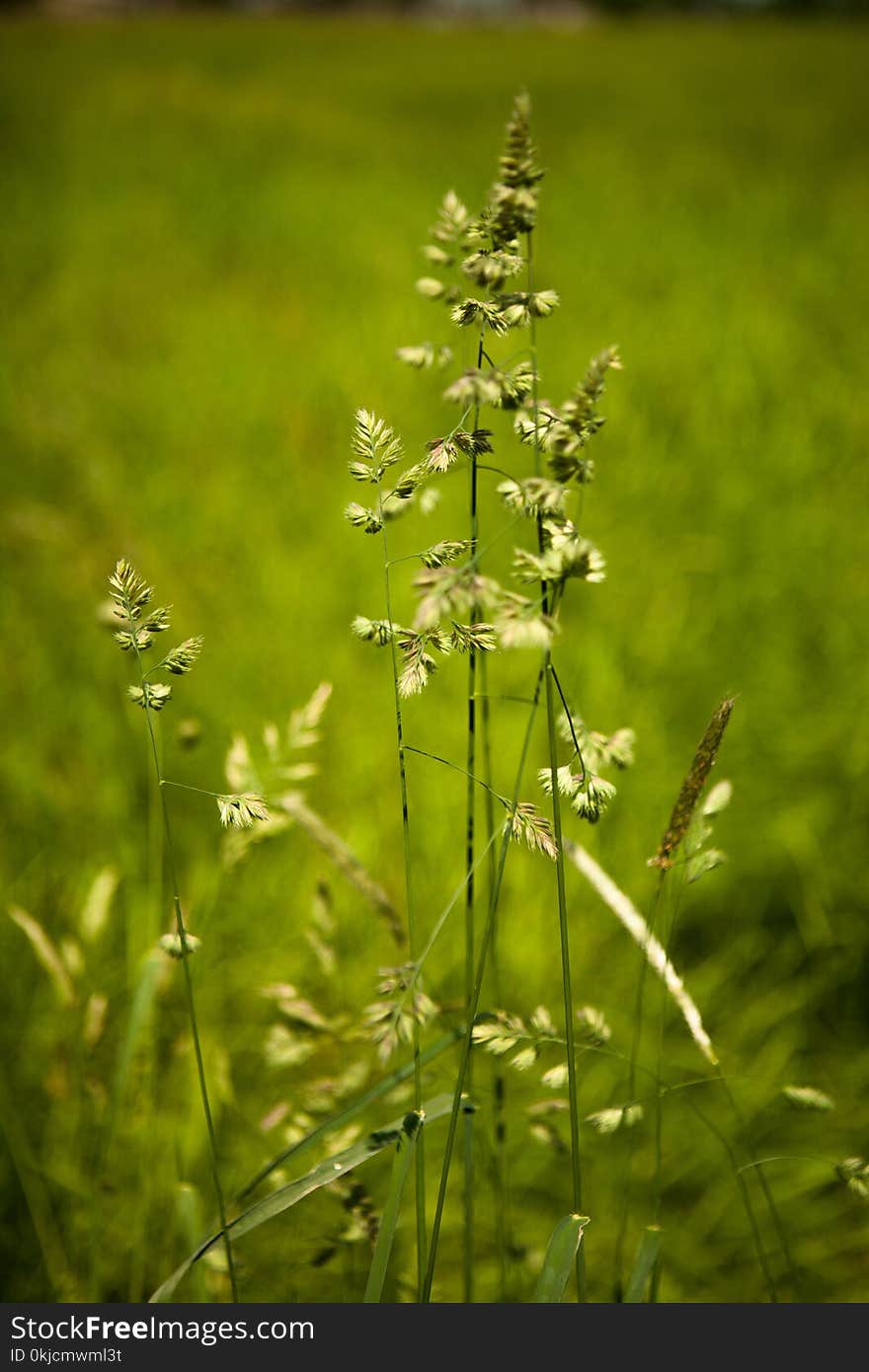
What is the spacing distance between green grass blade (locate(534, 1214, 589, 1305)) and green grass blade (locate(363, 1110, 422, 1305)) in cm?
12

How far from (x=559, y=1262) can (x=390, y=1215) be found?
138 mm

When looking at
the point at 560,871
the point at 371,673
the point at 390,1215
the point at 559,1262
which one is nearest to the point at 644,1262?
the point at 559,1262

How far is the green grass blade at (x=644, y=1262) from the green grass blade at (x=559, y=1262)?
0.27 ft

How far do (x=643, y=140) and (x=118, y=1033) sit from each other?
28.8 feet

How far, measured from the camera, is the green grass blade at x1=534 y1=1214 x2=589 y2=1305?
2.06ft

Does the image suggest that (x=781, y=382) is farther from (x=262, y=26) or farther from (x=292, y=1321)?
(x=262, y=26)

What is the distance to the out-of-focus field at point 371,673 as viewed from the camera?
1158 mm

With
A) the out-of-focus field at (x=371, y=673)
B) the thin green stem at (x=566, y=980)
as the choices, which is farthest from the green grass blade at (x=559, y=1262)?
the out-of-focus field at (x=371, y=673)

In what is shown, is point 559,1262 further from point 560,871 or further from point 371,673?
point 371,673

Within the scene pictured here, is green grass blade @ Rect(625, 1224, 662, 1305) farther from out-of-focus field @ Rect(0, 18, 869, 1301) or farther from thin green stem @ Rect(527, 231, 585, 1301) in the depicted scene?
out-of-focus field @ Rect(0, 18, 869, 1301)

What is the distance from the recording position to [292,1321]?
689mm

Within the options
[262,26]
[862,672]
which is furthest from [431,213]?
[262,26]

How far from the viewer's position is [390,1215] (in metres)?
0.61

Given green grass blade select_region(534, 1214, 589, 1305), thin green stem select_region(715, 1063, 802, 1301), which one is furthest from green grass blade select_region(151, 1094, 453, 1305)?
thin green stem select_region(715, 1063, 802, 1301)
